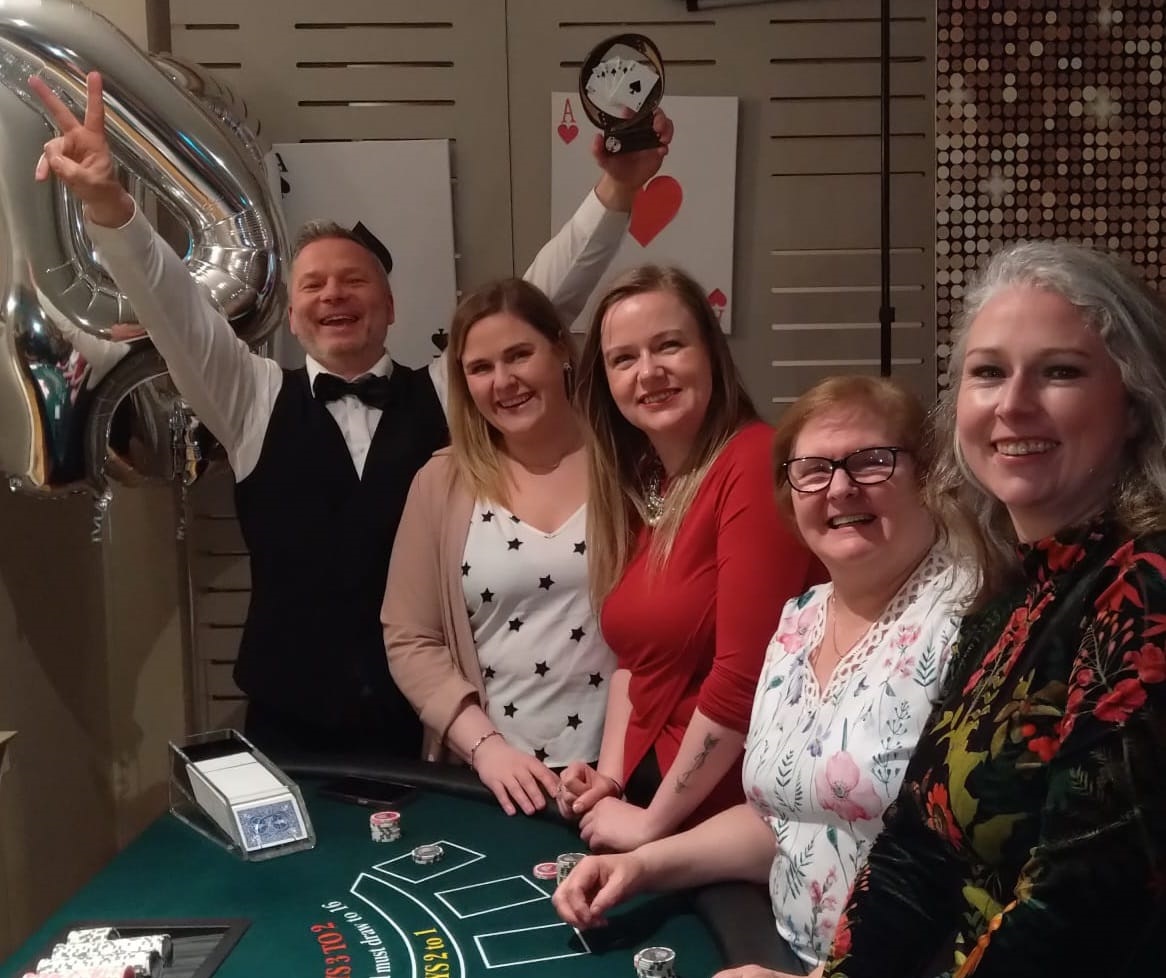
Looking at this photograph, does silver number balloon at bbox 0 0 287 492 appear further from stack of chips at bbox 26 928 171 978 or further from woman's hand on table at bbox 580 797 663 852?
woman's hand on table at bbox 580 797 663 852

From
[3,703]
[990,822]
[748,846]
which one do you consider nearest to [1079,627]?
[990,822]

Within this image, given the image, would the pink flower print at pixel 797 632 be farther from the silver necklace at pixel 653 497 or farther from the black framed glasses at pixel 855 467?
the silver necklace at pixel 653 497

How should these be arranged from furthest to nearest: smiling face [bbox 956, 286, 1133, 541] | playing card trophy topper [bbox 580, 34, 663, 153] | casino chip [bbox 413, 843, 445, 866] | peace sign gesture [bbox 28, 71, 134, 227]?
playing card trophy topper [bbox 580, 34, 663, 153] → peace sign gesture [bbox 28, 71, 134, 227] → casino chip [bbox 413, 843, 445, 866] → smiling face [bbox 956, 286, 1133, 541]

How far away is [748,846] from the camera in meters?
1.57

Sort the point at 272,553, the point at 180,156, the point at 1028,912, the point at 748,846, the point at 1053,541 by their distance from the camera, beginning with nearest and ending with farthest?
the point at 1028,912 < the point at 1053,541 < the point at 748,846 < the point at 180,156 < the point at 272,553

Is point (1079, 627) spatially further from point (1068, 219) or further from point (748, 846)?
point (1068, 219)

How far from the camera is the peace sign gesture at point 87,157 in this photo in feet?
5.96

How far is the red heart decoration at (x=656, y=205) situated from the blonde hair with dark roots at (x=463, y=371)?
83cm

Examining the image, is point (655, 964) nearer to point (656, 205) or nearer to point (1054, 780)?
point (1054, 780)

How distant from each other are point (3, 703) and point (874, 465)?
2014 mm

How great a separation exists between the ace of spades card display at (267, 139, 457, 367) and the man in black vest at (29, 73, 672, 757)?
0.53 meters

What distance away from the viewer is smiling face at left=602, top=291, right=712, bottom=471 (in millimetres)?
1860

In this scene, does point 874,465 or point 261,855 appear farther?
point 261,855

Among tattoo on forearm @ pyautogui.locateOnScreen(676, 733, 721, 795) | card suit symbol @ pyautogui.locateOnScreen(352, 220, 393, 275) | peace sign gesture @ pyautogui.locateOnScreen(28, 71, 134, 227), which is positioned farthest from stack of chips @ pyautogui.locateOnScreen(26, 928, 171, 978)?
card suit symbol @ pyautogui.locateOnScreen(352, 220, 393, 275)
